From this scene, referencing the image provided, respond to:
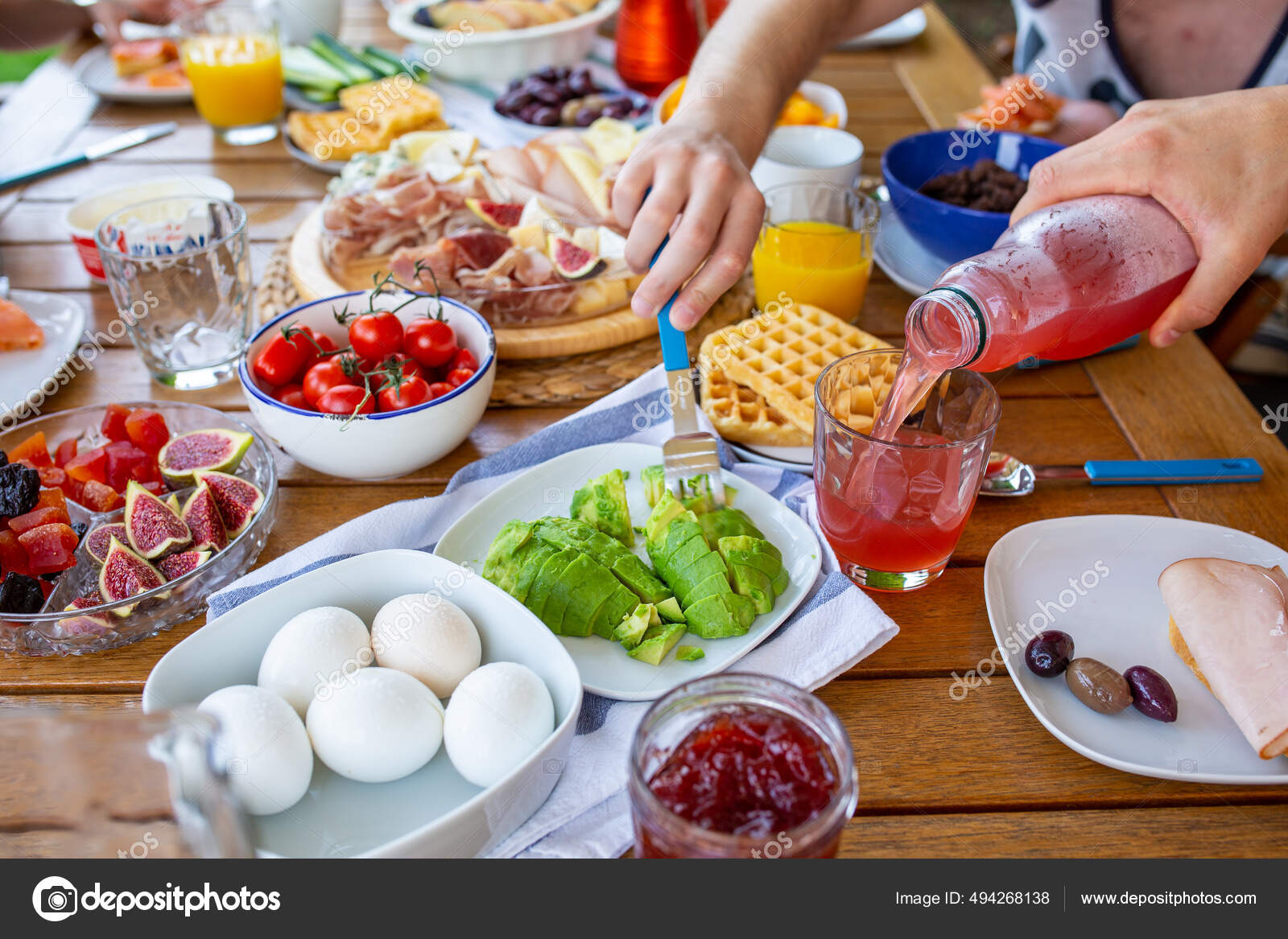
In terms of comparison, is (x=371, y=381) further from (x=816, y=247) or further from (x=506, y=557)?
(x=816, y=247)

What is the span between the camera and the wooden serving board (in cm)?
192

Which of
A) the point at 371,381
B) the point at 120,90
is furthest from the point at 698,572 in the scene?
the point at 120,90

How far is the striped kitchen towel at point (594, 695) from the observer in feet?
3.49

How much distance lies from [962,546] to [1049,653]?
298mm

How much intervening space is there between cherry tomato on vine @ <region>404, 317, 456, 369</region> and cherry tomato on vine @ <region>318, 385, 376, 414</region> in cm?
15

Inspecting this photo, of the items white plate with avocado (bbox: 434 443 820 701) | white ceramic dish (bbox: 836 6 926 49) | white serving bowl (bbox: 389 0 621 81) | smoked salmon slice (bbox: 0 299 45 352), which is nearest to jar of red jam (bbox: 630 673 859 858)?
white plate with avocado (bbox: 434 443 820 701)

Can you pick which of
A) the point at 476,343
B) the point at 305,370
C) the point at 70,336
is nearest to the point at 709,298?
the point at 476,343

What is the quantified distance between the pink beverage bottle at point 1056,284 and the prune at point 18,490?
1.28 metres

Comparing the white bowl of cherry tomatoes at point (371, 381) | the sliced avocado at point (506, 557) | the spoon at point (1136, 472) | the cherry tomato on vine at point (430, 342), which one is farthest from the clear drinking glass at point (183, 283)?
the spoon at point (1136, 472)

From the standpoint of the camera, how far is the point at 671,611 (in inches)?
50.1

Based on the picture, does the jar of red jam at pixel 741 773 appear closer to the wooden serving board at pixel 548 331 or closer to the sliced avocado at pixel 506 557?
the sliced avocado at pixel 506 557

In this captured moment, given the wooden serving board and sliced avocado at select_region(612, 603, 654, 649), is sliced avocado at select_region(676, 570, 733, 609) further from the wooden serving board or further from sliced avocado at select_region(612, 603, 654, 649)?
the wooden serving board

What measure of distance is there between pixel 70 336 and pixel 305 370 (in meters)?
0.62
